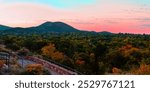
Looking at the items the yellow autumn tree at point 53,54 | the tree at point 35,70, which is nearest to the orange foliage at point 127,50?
the yellow autumn tree at point 53,54

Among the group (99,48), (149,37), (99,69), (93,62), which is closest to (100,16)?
(99,69)

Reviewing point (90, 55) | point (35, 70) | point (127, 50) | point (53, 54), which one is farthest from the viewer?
point (127, 50)

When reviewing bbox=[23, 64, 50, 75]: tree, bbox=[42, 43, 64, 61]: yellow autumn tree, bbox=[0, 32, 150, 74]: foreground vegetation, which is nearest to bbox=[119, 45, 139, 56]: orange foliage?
bbox=[0, 32, 150, 74]: foreground vegetation

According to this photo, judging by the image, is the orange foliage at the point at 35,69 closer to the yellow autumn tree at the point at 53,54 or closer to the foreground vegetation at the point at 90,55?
the foreground vegetation at the point at 90,55

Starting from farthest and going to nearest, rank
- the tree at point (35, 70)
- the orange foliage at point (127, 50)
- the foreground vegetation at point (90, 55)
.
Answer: the orange foliage at point (127, 50)
the foreground vegetation at point (90, 55)
the tree at point (35, 70)

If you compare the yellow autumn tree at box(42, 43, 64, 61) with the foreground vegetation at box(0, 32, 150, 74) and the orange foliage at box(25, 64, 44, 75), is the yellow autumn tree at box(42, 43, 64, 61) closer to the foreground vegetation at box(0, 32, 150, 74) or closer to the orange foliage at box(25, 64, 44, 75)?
the foreground vegetation at box(0, 32, 150, 74)

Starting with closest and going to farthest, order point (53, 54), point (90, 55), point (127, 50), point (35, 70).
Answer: point (35, 70), point (53, 54), point (90, 55), point (127, 50)

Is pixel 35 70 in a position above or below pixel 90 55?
above

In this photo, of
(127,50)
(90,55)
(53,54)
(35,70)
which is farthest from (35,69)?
(127,50)

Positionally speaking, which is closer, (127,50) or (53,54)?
(53,54)

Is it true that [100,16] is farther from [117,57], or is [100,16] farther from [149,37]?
[149,37]

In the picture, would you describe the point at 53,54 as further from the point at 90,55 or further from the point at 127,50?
the point at 127,50

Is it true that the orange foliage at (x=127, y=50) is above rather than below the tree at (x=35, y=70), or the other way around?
below
